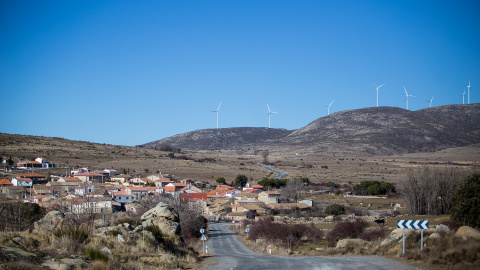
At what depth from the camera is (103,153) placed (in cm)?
12244

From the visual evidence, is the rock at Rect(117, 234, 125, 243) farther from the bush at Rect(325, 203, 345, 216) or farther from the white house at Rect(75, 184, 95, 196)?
the bush at Rect(325, 203, 345, 216)

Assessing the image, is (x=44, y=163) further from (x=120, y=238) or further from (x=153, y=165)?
(x=120, y=238)

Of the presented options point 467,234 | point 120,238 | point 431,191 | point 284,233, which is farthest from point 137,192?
point 467,234

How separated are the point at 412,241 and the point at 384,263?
4.47m

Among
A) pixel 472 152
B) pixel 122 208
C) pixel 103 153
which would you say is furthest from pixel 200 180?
pixel 472 152

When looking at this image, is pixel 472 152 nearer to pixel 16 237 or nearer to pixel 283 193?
pixel 283 193

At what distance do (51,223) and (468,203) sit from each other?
82.9 feet

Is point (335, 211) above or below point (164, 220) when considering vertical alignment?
below

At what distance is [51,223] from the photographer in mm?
16078

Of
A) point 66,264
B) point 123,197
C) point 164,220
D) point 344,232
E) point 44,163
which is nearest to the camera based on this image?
point 66,264

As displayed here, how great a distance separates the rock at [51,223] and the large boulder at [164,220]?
3360 millimetres

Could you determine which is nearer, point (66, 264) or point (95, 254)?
point (66, 264)

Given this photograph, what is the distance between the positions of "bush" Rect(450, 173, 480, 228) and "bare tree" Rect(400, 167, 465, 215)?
23.7 meters

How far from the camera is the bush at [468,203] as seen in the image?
29203 millimetres
